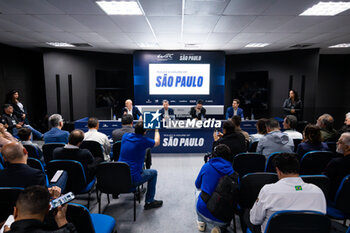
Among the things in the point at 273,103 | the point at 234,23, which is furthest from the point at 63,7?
the point at 273,103

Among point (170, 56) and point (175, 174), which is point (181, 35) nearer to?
point (170, 56)

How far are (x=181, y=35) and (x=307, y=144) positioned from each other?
3.84 meters

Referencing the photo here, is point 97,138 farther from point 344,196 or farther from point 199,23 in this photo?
point 344,196

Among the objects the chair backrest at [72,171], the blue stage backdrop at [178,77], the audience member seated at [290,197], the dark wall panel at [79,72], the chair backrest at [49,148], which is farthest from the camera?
the blue stage backdrop at [178,77]

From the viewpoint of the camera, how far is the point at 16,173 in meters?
1.85

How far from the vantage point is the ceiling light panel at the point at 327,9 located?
11.0ft

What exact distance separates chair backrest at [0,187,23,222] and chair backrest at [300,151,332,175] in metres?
2.89

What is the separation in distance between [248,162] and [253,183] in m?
0.73

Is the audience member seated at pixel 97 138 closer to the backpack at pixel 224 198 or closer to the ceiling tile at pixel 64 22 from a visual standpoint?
the backpack at pixel 224 198

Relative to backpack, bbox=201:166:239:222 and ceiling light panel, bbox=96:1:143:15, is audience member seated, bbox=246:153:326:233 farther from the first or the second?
ceiling light panel, bbox=96:1:143:15

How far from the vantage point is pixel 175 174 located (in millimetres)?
4102

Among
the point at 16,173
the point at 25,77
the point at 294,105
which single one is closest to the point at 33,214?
the point at 16,173

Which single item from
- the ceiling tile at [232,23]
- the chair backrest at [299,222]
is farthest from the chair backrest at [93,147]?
the ceiling tile at [232,23]

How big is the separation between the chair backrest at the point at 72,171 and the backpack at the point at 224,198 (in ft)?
4.75
